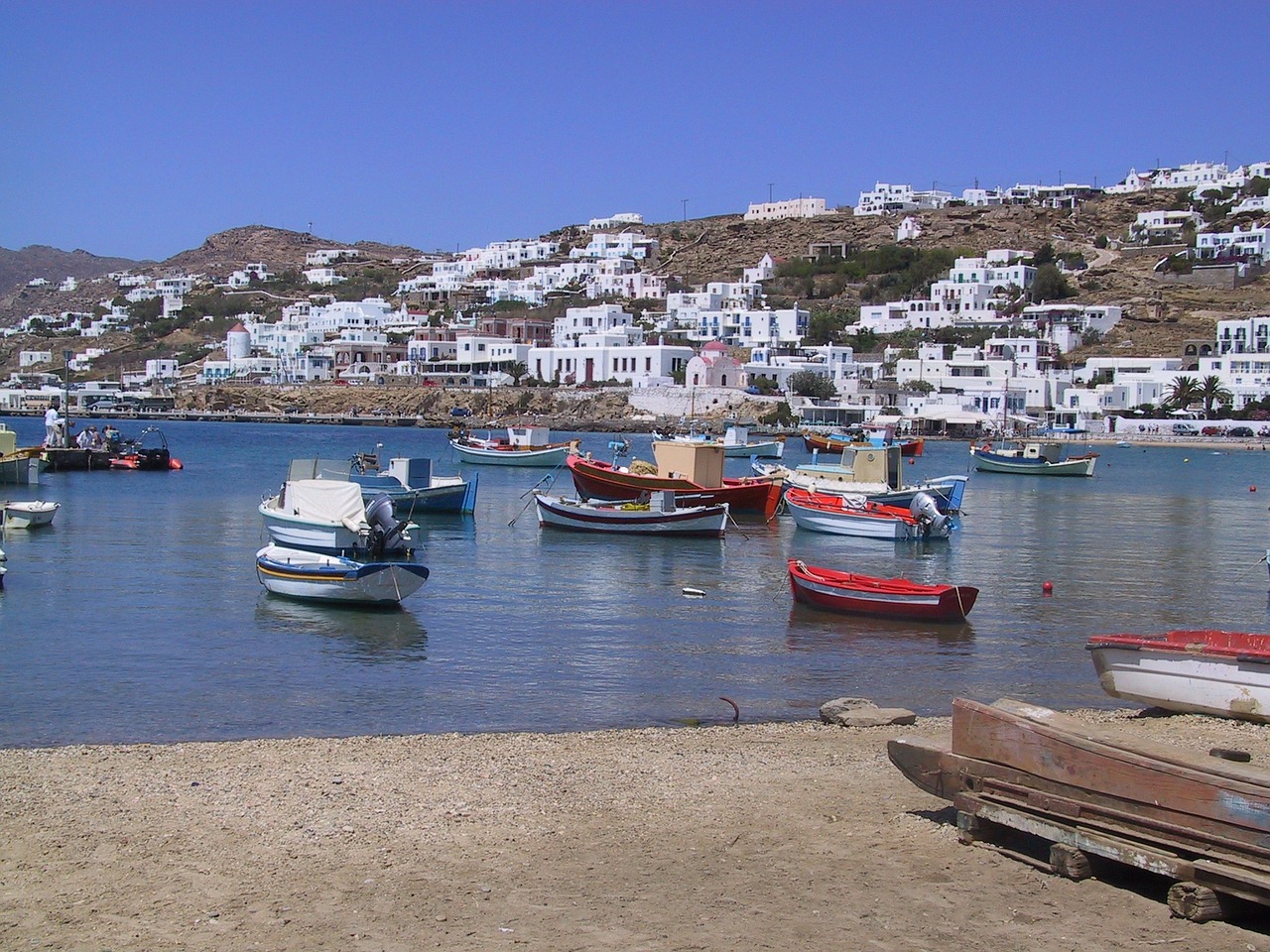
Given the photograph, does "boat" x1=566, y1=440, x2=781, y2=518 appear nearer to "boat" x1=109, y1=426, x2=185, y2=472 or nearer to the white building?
"boat" x1=109, y1=426, x2=185, y2=472

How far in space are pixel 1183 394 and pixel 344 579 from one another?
9260cm

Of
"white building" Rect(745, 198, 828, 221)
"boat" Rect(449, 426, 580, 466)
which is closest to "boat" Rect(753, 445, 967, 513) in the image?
"boat" Rect(449, 426, 580, 466)

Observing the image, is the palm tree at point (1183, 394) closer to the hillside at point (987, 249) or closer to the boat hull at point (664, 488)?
the hillside at point (987, 249)

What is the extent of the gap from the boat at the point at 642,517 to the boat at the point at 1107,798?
23.1m

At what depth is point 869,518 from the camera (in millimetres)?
31875

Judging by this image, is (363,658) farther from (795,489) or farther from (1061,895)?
(795,489)

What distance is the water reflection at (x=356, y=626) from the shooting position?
53.4 feet

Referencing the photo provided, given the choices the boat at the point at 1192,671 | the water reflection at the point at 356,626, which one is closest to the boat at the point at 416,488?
the water reflection at the point at 356,626

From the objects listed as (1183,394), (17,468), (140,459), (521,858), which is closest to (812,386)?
(1183,394)

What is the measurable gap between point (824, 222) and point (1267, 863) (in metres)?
178

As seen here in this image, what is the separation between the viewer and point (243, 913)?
6.73 m

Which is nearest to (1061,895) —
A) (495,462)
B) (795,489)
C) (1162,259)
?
(795,489)

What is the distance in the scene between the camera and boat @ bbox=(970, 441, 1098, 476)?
199ft

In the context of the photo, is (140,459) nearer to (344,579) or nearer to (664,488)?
(664,488)
